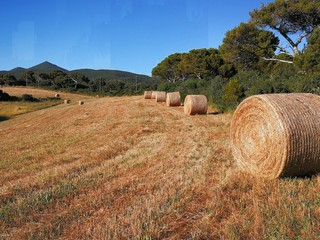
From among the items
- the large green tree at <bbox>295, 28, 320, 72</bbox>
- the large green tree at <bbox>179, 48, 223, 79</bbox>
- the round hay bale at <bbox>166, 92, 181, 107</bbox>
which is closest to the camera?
the large green tree at <bbox>295, 28, 320, 72</bbox>

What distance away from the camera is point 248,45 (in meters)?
27.7

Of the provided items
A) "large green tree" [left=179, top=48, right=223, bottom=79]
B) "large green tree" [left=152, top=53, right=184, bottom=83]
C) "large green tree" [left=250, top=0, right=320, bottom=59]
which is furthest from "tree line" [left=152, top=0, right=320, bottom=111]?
"large green tree" [left=152, top=53, right=184, bottom=83]

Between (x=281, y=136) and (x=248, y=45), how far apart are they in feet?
78.8

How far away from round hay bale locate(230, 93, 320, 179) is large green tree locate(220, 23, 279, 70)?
2217 centimetres

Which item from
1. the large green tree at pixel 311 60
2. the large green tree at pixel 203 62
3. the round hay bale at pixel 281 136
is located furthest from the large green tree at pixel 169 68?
the round hay bale at pixel 281 136

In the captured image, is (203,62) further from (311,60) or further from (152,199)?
(152,199)

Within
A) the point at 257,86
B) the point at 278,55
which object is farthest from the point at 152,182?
the point at 278,55

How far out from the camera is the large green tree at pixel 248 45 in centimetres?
2669

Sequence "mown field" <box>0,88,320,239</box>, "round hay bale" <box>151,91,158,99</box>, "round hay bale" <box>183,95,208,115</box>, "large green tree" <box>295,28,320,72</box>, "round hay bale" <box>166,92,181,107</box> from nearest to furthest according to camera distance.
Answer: "mown field" <box>0,88,320,239</box>, "round hay bale" <box>183,95,208,115</box>, "large green tree" <box>295,28,320,72</box>, "round hay bale" <box>166,92,181,107</box>, "round hay bale" <box>151,91,158,99</box>

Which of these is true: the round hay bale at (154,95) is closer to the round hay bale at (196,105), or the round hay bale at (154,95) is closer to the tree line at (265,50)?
the tree line at (265,50)

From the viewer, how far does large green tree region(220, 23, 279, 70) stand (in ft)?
87.6

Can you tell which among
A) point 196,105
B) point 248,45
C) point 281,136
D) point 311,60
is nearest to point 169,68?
point 248,45

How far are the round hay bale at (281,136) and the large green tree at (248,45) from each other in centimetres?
2217

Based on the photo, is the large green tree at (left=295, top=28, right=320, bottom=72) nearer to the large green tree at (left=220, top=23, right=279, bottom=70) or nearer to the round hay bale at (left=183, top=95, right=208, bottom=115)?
the round hay bale at (left=183, top=95, right=208, bottom=115)
